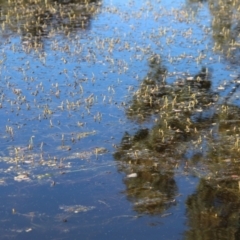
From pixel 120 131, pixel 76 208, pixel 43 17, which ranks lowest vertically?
pixel 76 208

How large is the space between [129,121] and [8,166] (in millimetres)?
1663

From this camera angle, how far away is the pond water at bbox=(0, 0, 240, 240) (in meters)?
4.30

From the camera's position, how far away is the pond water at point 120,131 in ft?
14.1

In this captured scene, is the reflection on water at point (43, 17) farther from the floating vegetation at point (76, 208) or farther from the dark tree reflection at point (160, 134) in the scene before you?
the floating vegetation at point (76, 208)

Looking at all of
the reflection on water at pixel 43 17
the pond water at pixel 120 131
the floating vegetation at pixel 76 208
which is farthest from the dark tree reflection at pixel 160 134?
the reflection on water at pixel 43 17

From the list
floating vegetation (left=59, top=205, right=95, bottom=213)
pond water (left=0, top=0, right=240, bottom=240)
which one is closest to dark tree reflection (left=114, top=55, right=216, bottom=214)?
pond water (left=0, top=0, right=240, bottom=240)

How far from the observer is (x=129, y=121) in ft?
20.4

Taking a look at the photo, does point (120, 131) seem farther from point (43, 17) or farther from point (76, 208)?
point (43, 17)

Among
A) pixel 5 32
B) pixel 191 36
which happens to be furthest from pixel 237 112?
pixel 5 32

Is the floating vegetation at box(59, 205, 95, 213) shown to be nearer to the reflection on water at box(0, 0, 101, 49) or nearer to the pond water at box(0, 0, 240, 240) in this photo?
the pond water at box(0, 0, 240, 240)

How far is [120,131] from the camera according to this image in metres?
5.93

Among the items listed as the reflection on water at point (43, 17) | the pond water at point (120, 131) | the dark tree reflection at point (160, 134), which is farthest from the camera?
the reflection on water at point (43, 17)

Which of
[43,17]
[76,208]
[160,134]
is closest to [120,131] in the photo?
[160,134]

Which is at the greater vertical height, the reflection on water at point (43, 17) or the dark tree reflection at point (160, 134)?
the reflection on water at point (43, 17)
